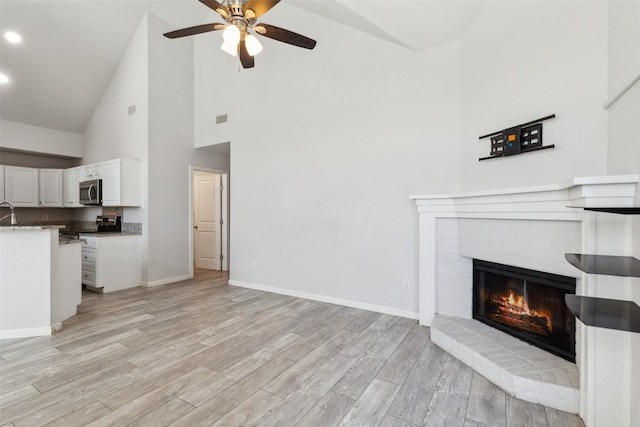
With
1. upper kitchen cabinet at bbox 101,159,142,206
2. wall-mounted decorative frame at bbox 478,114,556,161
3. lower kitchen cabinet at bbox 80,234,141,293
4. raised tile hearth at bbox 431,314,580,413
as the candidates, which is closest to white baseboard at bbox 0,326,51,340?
lower kitchen cabinet at bbox 80,234,141,293

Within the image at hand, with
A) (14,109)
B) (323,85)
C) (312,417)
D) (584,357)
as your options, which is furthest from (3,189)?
(584,357)

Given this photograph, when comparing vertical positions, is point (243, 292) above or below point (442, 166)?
below

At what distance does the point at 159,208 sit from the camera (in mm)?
4914

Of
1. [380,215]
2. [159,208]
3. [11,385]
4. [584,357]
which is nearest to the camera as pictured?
[584,357]

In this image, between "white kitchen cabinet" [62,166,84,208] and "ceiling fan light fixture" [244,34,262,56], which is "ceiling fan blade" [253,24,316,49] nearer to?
"ceiling fan light fixture" [244,34,262,56]

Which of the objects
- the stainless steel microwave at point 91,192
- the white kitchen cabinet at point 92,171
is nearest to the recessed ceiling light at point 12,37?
the white kitchen cabinet at point 92,171

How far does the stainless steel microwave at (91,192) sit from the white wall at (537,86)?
18.3ft

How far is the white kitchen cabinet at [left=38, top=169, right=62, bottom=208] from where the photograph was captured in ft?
19.1

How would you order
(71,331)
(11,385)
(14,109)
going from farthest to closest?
(14,109), (71,331), (11,385)

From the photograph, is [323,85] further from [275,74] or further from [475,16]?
[475,16]

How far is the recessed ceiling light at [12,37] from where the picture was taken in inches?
170

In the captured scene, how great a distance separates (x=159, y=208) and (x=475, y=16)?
16.6 feet

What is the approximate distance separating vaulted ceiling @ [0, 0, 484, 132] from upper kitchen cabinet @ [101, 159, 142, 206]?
1.79 meters

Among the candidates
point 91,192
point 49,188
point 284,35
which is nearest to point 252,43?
point 284,35
